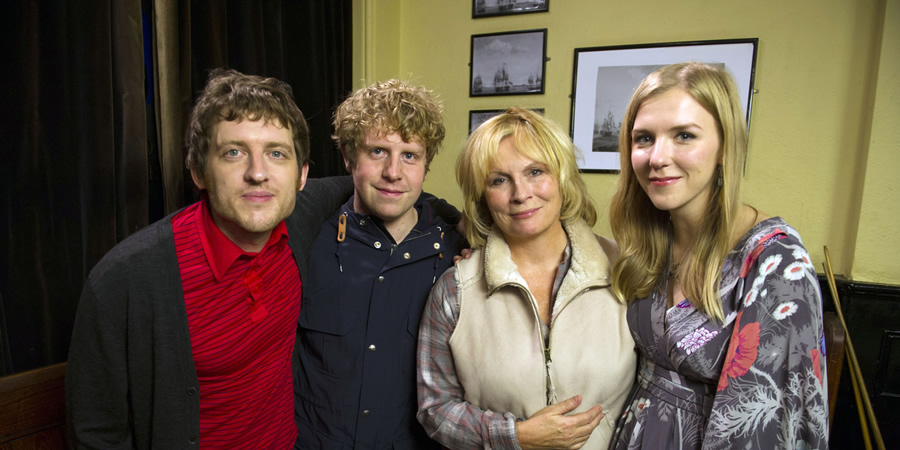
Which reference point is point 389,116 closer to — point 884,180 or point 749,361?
point 749,361

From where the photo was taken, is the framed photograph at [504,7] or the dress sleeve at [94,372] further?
the framed photograph at [504,7]

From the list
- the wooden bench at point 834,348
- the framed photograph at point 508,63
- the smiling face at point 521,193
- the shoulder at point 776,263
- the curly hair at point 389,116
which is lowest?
the wooden bench at point 834,348

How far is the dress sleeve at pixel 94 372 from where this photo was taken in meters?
1.07

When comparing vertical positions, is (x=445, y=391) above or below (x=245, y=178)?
below

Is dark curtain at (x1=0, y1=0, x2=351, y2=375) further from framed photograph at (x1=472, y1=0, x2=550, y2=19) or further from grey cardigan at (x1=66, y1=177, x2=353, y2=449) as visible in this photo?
framed photograph at (x1=472, y1=0, x2=550, y2=19)

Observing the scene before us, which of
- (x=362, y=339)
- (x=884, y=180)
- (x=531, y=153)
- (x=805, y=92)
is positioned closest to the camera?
(x=531, y=153)

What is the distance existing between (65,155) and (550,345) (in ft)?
5.11

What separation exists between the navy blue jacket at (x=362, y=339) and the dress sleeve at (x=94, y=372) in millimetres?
469

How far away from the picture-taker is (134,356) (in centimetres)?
111

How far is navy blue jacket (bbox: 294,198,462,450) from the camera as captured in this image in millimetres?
1401

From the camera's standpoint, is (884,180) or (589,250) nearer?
(589,250)

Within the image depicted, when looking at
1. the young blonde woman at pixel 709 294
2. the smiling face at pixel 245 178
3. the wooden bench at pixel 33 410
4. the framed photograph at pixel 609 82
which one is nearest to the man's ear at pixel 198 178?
the smiling face at pixel 245 178

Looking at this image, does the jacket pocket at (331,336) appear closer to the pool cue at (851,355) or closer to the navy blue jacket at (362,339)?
the navy blue jacket at (362,339)

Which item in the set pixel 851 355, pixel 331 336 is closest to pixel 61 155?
pixel 331 336
